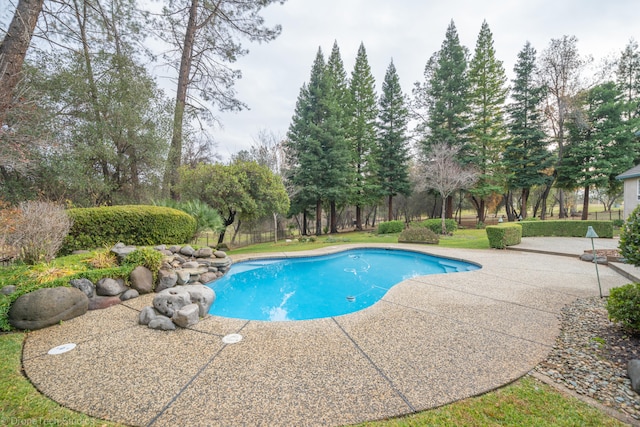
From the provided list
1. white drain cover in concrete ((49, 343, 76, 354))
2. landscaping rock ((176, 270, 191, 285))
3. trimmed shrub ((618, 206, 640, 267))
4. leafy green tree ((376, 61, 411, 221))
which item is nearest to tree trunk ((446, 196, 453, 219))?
leafy green tree ((376, 61, 411, 221))

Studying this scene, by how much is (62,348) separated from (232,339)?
1.87m

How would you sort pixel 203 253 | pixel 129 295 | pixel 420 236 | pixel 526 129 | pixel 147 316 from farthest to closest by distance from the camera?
1. pixel 526 129
2. pixel 420 236
3. pixel 203 253
4. pixel 129 295
5. pixel 147 316

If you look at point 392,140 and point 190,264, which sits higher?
point 392,140

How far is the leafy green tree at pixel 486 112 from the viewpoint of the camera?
1892cm

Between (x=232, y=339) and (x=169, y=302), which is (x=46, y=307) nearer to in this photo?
(x=169, y=302)

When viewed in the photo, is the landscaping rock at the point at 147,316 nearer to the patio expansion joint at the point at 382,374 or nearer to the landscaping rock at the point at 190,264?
the landscaping rock at the point at 190,264

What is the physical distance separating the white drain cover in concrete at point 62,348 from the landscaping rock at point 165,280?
6.88 ft

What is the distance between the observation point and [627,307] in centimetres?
287

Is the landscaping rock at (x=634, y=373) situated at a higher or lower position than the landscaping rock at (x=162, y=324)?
higher

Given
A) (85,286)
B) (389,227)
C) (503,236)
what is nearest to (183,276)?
(85,286)

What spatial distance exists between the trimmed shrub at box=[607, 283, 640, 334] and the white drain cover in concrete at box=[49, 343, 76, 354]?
6475mm

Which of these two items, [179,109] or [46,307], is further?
[179,109]

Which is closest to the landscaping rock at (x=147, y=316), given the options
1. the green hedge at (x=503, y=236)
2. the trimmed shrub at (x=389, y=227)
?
the green hedge at (x=503, y=236)

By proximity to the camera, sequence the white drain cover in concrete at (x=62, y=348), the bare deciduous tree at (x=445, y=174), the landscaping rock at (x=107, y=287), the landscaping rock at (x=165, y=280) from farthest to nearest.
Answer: the bare deciduous tree at (x=445, y=174) → the landscaping rock at (x=165, y=280) → the landscaping rock at (x=107, y=287) → the white drain cover in concrete at (x=62, y=348)
